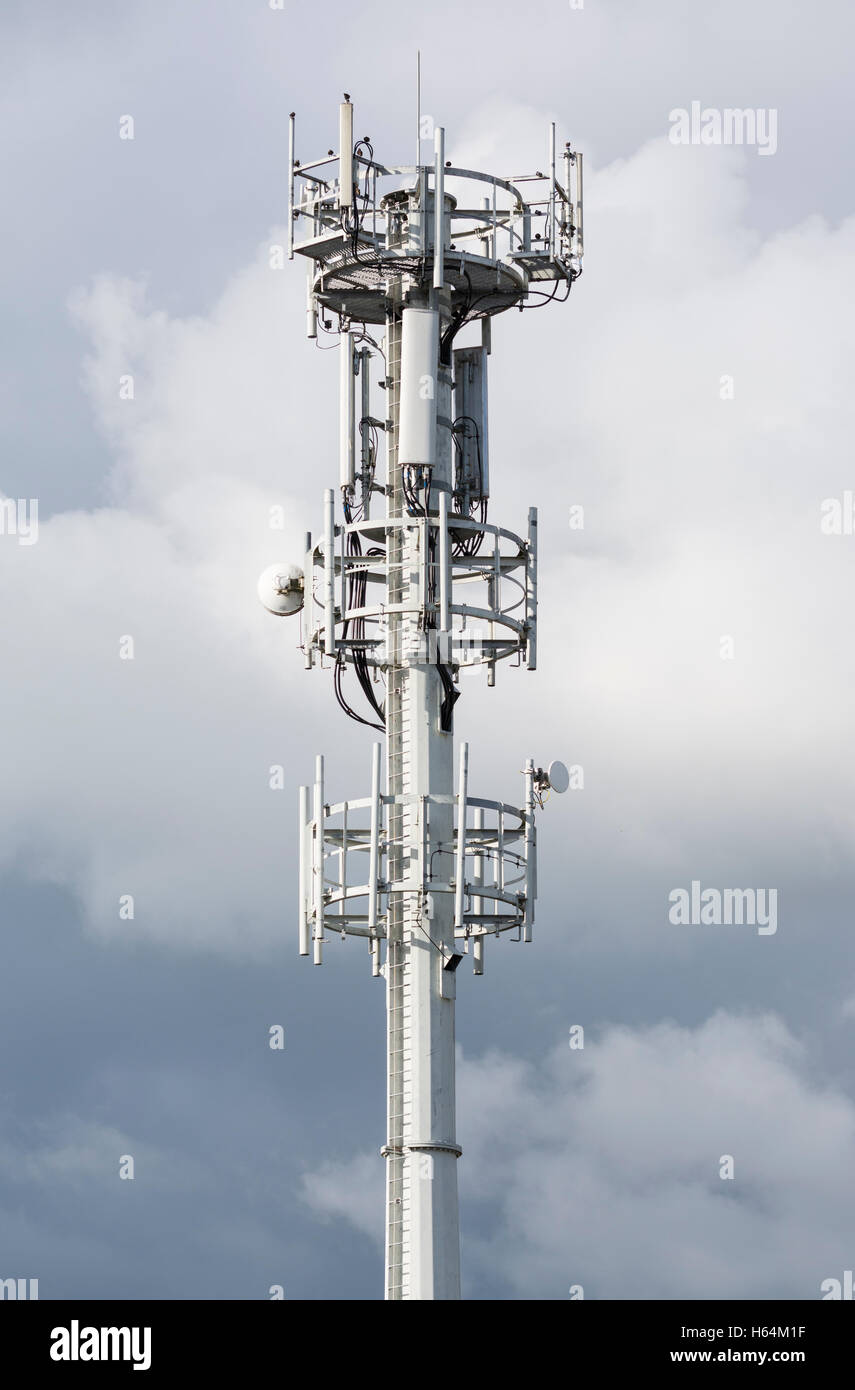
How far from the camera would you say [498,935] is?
8844 cm

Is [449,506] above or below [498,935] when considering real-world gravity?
above

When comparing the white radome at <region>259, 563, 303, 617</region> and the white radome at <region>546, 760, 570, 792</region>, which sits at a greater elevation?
the white radome at <region>259, 563, 303, 617</region>

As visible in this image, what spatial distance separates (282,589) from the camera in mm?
90438

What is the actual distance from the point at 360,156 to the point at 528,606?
12.6 metres

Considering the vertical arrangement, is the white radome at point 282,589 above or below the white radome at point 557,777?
above

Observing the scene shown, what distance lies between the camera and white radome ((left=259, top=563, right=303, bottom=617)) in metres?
90.4

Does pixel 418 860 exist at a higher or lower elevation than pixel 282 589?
lower

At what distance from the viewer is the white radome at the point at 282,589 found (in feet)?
297
